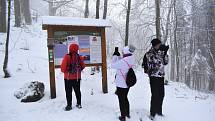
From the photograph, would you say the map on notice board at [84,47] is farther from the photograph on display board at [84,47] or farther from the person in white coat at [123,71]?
the person in white coat at [123,71]

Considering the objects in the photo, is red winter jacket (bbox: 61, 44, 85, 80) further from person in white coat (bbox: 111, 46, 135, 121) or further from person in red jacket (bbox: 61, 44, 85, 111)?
person in white coat (bbox: 111, 46, 135, 121)

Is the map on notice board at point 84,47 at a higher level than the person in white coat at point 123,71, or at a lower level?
higher

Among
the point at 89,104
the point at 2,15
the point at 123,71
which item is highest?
the point at 2,15

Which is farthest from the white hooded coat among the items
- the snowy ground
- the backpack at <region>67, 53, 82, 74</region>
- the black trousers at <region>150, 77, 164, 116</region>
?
the backpack at <region>67, 53, 82, 74</region>

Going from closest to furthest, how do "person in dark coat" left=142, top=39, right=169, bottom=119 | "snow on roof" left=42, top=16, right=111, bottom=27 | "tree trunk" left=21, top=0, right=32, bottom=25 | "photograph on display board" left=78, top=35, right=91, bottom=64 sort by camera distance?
"person in dark coat" left=142, top=39, right=169, bottom=119, "snow on roof" left=42, top=16, right=111, bottom=27, "photograph on display board" left=78, top=35, right=91, bottom=64, "tree trunk" left=21, top=0, right=32, bottom=25

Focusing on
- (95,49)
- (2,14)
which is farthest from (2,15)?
(95,49)

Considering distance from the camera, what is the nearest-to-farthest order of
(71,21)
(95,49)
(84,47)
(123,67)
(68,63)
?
1. (123,67)
2. (68,63)
3. (71,21)
4. (84,47)
5. (95,49)

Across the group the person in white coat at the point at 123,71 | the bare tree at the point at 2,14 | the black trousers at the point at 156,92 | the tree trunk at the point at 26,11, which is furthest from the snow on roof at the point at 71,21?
the tree trunk at the point at 26,11

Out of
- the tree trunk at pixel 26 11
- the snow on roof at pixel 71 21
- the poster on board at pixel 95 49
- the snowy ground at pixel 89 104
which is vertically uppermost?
the tree trunk at pixel 26 11

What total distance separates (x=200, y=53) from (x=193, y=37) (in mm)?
4658

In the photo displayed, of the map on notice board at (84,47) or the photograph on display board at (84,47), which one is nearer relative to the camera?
the map on notice board at (84,47)

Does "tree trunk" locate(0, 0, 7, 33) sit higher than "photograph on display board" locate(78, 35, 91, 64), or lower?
higher

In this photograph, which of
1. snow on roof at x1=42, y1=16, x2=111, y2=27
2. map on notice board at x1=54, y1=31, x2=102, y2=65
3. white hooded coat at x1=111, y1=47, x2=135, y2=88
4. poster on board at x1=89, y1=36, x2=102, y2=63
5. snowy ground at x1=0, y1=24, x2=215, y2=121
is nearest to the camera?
white hooded coat at x1=111, y1=47, x2=135, y2=88

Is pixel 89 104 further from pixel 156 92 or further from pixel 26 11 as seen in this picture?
pixel 26 11
